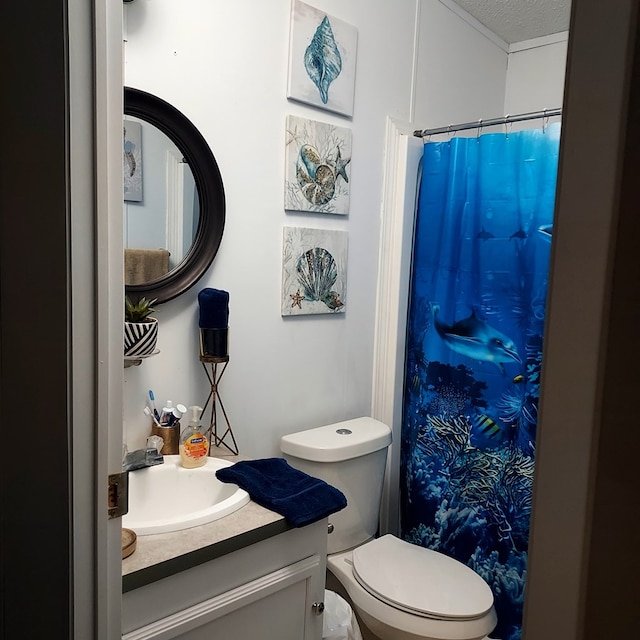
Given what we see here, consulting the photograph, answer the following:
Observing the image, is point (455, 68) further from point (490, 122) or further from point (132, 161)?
point (132, 161)

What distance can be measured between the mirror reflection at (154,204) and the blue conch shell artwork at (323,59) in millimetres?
596

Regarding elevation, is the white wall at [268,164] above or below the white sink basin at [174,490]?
above

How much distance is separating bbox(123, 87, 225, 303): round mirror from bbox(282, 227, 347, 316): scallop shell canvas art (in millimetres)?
319

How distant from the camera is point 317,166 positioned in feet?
6.49

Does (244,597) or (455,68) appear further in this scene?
(455,68)

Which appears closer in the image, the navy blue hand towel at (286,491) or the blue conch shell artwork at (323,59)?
the navy blue hand towel at (286,491)

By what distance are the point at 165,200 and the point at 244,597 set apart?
1.06 m

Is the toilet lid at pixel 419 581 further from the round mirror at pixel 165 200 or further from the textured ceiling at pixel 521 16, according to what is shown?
the textured ceiling at pixel 521 16

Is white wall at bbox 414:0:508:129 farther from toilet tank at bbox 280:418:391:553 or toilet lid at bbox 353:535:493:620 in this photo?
toilet lid at bbox 353:535:493:620

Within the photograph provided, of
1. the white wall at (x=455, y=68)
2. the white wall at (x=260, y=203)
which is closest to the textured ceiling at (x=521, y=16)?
the white wall at (x=455, y=68)

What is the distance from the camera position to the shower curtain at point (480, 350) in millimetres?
1986

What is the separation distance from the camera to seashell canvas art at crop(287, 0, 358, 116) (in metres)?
1.86

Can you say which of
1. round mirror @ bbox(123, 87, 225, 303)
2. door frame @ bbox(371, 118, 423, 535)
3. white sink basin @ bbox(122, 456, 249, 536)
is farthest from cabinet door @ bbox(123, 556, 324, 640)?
door frame @ bbox(371, 118, 423, 535)

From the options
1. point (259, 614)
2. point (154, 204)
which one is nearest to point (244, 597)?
point (259, 614)
